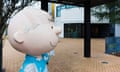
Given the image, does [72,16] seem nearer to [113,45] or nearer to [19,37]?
[113,45]

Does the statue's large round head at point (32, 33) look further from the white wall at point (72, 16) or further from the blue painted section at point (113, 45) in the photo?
the white wall at point (72, 16)

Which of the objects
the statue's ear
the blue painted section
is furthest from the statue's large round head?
the blue painted section

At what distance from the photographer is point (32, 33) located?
322 cm

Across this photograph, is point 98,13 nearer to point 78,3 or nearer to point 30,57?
point 78,3

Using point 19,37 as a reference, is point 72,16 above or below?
below

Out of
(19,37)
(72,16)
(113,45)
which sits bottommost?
(113,45)

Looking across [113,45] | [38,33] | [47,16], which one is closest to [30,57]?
[38,33]

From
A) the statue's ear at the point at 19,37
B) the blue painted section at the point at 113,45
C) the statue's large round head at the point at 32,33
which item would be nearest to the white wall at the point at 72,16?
the blue painted section at the point at 113,45

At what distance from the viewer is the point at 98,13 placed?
1845 cm

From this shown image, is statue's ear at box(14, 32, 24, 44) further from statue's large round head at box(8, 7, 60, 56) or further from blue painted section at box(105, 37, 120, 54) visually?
blue painted section at box(105, 37, 120, 54)

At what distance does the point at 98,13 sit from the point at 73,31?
1199cm

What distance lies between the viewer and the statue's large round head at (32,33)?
10.5ft

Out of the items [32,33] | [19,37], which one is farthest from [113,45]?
[19,37]

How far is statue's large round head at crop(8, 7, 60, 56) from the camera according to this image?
320 centimetres
